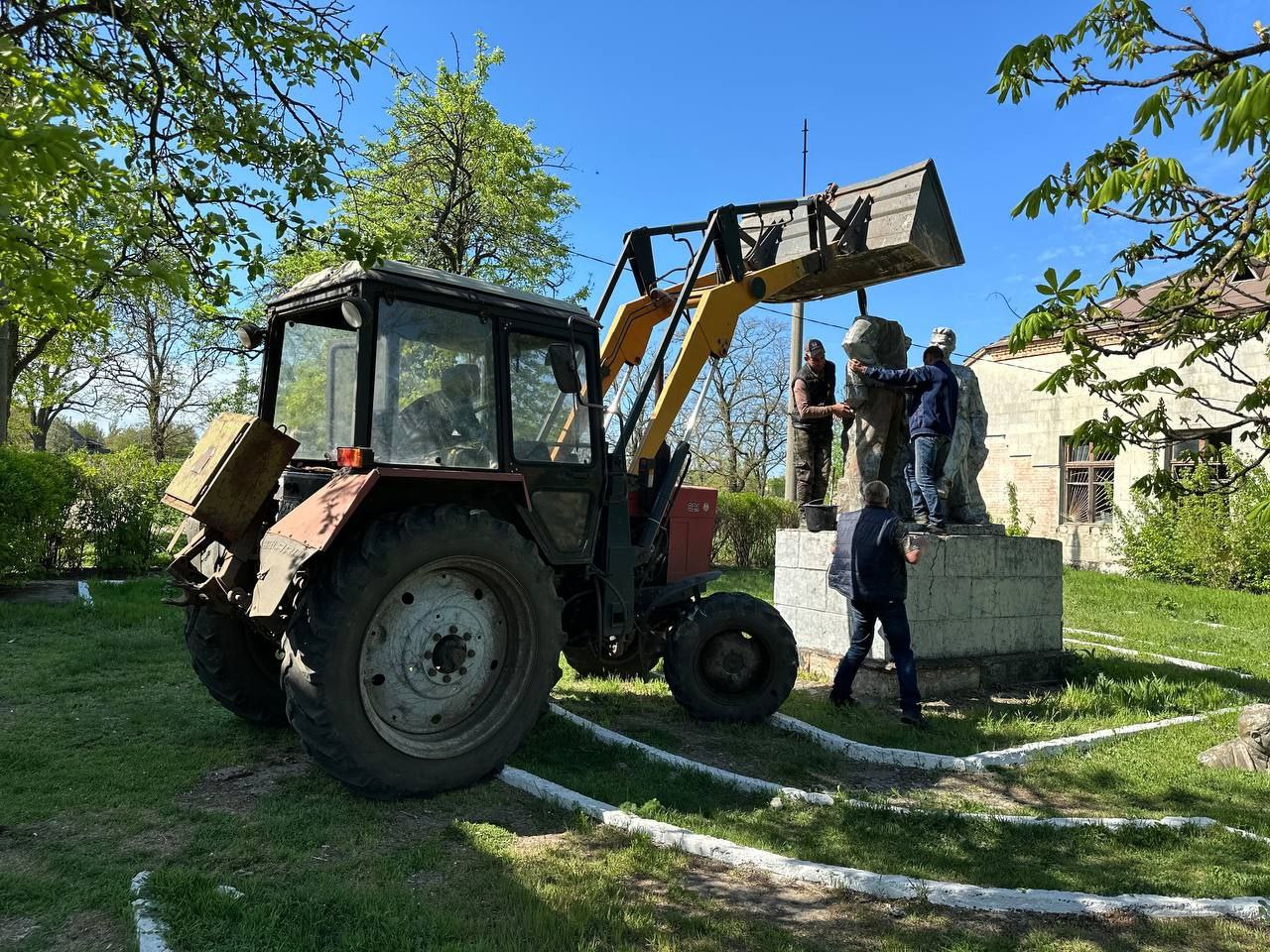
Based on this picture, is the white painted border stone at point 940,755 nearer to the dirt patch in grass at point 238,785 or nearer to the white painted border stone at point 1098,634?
the dirt patch in grass at point 238,785

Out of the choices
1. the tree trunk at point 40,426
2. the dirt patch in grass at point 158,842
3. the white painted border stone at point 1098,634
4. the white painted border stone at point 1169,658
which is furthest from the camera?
the tree trunk at point 40,426

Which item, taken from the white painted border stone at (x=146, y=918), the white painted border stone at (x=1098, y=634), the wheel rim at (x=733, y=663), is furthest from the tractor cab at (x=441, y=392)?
the white painted border stone at (x=1098, y=634)

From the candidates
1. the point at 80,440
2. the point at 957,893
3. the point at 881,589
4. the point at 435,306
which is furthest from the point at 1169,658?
the point at 80,440

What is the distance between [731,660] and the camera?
5.81 metres

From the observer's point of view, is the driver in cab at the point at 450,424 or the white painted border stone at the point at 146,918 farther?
the driver in cab at the point at 450,424

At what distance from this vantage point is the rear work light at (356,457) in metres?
4.22

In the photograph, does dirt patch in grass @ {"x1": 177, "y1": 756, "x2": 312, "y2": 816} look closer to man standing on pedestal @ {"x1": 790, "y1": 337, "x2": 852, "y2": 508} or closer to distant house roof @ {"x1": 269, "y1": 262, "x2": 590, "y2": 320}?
distant house roof @ {"x1": 269, "y1": 262, "x2": 590, "y2": 320}

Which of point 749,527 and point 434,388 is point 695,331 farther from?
point 749,527

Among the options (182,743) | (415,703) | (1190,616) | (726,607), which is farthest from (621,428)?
(1190,616)

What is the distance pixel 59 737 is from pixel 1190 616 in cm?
1417

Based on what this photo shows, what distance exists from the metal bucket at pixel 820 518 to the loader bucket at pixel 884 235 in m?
1.97

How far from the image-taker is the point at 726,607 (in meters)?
5.71

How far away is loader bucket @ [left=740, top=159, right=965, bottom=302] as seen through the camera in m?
6.90

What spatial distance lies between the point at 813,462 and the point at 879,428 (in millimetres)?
907
